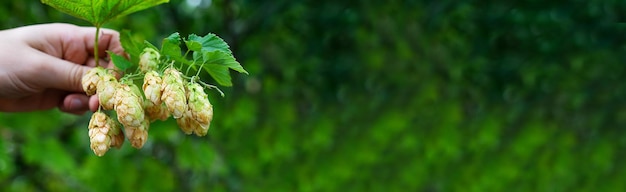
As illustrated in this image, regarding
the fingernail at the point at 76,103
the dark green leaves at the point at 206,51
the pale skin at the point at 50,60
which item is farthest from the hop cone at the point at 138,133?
the fingernail at the point at 76,103

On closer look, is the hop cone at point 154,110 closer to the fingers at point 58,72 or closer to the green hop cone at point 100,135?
the green hop cone at point 100,135

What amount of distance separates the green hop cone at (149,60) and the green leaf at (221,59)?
0.23ft

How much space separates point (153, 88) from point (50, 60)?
1.48 ft

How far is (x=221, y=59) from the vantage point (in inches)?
39.8

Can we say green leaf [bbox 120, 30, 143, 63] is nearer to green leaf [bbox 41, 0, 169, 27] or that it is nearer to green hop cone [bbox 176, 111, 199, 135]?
green leaf [bbox 41, 0, 169, 27]

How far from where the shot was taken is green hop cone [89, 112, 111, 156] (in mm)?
936

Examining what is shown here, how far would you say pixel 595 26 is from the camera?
2.98 meters

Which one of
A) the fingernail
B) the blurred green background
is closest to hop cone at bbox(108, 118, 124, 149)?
the fingernail

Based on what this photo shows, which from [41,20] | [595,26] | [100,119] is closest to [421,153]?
[595,26]

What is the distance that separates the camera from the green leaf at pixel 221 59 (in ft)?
3.24

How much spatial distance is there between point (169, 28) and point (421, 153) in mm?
1185

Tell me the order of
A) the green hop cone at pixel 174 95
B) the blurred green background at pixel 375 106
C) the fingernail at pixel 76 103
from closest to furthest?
the green hop cone at pixel 174 95 < the fingernail at pixel 76 103 < the blurred green background at pixel 375 106

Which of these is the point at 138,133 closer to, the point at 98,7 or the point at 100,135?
the point at 100,135

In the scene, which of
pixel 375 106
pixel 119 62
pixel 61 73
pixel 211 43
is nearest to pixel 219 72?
pixel 211 43
